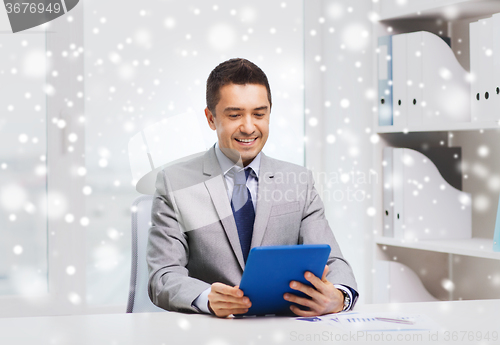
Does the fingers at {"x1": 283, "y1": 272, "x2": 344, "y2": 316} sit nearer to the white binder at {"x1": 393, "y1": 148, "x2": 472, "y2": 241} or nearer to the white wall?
the white binder at {"x1": 393, "y1": 148, "x2": 472, "y2": 241}

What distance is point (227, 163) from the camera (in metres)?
1.41

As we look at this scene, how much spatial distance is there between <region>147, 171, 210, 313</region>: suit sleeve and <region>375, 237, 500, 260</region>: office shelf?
75cm

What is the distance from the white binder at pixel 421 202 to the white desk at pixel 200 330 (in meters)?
0.70

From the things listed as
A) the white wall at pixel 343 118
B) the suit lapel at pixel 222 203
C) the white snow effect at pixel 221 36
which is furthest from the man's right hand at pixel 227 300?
the white snow effect at pixel 221 36

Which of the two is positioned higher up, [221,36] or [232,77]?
[221,36]

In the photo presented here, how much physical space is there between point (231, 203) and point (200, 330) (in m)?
0.53

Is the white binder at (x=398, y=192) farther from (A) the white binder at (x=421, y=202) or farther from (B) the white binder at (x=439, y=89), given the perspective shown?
(B) the white binder at (x=439, y=89)

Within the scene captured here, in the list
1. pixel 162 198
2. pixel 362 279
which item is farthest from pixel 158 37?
pixel 362 279

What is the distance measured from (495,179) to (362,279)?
0.65m

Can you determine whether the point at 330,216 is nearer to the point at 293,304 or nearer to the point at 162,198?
the point at 162,198

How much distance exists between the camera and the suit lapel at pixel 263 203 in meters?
1.34

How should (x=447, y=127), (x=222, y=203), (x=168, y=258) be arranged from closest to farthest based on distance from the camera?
(x=168, y=258) → (x=222, y=203) → (x=447, y=127)

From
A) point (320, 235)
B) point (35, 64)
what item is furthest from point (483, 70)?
point (35, 64)

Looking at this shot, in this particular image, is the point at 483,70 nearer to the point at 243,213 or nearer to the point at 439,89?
the point at 439,89
